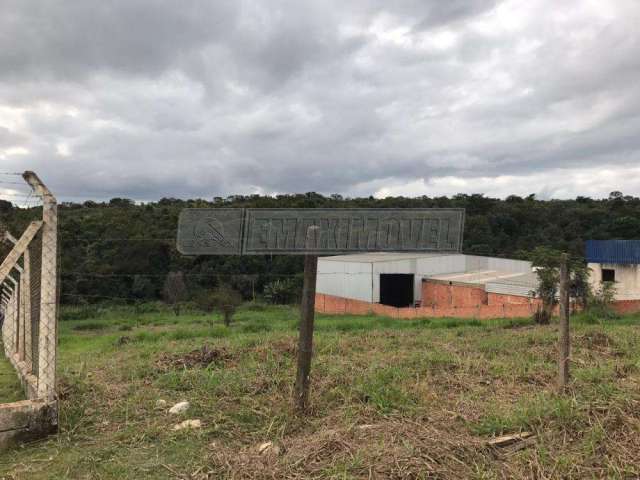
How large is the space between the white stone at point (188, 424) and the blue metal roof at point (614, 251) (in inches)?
877

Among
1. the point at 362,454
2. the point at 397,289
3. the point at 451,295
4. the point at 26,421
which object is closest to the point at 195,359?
the point at 26,421

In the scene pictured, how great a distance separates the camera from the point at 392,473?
2857 millimetres

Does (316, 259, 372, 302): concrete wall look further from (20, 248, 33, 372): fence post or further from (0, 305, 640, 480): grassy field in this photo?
(20, 248, 33, 372): fence post

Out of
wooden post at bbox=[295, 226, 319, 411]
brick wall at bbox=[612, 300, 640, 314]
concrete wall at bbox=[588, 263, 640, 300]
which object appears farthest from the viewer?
concrete wall at bbox=[588, 263, 640, 300]

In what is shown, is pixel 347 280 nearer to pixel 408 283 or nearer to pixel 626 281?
pixel 408 283

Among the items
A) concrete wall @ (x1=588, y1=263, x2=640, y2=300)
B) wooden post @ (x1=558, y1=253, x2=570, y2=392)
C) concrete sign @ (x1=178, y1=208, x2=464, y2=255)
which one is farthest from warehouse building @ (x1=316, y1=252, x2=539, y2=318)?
concrete sign @ (x1=178, y1=208, x2=464, y2=255)

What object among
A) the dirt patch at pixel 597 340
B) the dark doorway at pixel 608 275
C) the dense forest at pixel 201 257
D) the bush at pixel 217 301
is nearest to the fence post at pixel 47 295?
the dirt patch at pixel 597 340

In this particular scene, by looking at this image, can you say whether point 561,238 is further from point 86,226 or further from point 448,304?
point 86,226

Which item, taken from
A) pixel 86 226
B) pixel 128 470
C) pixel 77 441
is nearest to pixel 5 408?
pixel 77 441

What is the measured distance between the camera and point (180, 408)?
4.27m

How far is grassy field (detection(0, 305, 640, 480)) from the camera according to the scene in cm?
303

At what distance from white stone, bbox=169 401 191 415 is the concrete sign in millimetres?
1477

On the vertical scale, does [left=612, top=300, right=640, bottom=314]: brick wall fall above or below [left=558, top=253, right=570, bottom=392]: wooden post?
below

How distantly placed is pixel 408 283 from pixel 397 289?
91 centimetres
